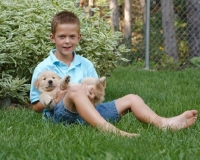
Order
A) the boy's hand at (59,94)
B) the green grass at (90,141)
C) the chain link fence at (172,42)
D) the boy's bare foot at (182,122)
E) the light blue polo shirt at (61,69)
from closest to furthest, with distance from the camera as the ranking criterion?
the green grass at (90,141) → the boy's bare foot at (182,122) → the boy's hand at (59,94) → the light blue polo shirt at (61,69) → the chain link fence at (172,42)

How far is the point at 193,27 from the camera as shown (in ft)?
36.9

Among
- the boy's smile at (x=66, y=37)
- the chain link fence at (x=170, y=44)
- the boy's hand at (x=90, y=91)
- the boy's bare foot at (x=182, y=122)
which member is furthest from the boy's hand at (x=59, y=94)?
the chain link fence at (x=170, y=44)

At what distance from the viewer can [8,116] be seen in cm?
454

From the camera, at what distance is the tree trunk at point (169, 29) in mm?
11500

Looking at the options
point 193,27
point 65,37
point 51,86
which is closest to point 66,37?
point 65,37

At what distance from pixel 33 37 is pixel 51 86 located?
1.94 meters

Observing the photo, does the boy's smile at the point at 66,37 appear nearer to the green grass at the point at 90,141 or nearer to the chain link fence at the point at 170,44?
the green grass at the point at 90,141

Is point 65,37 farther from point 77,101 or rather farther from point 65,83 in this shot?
point 77,101

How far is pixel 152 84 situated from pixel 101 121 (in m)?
4.20

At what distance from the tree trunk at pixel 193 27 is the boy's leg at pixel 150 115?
24.5ft

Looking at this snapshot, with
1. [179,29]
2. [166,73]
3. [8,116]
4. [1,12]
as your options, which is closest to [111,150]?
[8,116]

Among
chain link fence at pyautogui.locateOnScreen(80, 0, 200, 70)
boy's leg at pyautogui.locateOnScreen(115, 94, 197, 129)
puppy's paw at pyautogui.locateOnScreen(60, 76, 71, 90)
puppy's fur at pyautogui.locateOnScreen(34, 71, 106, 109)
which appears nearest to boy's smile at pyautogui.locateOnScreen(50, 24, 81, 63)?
puppy's fur at pyautogui.locateOnScreen(34, 71, 106, 109)

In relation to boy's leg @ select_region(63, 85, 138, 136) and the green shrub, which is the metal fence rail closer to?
the green shrub

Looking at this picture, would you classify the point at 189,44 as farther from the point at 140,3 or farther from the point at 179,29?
the point at 140,3
